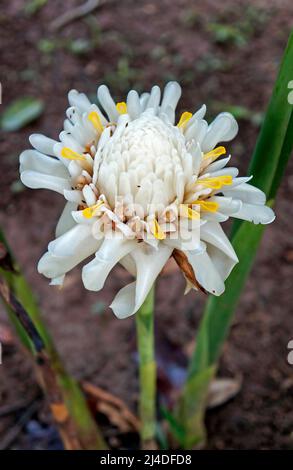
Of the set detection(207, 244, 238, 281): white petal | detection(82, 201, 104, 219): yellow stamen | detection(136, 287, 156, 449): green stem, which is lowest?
detection(136, 287, 156, 449): green stem

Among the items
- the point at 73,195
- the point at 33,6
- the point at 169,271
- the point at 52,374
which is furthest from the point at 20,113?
the point at 73,195

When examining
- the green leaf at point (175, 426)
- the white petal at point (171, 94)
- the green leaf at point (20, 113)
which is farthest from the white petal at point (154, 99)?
the green leaf at point (20, 113)

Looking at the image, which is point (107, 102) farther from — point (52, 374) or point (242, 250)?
point (52, 374)

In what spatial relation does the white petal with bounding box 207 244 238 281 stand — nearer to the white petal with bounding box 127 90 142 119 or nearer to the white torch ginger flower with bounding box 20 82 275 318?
the white torch ginger flower with bounding box 20 82 275 318

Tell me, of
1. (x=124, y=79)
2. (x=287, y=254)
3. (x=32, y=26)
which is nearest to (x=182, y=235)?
(x=287, y=254)

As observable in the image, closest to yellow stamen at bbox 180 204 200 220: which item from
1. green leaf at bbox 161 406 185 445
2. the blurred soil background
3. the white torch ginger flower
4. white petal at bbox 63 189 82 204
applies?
the white torch ginger flower

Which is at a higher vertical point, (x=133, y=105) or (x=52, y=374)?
(x=133, y=105)

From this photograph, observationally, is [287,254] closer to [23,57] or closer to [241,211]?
[241,211]
